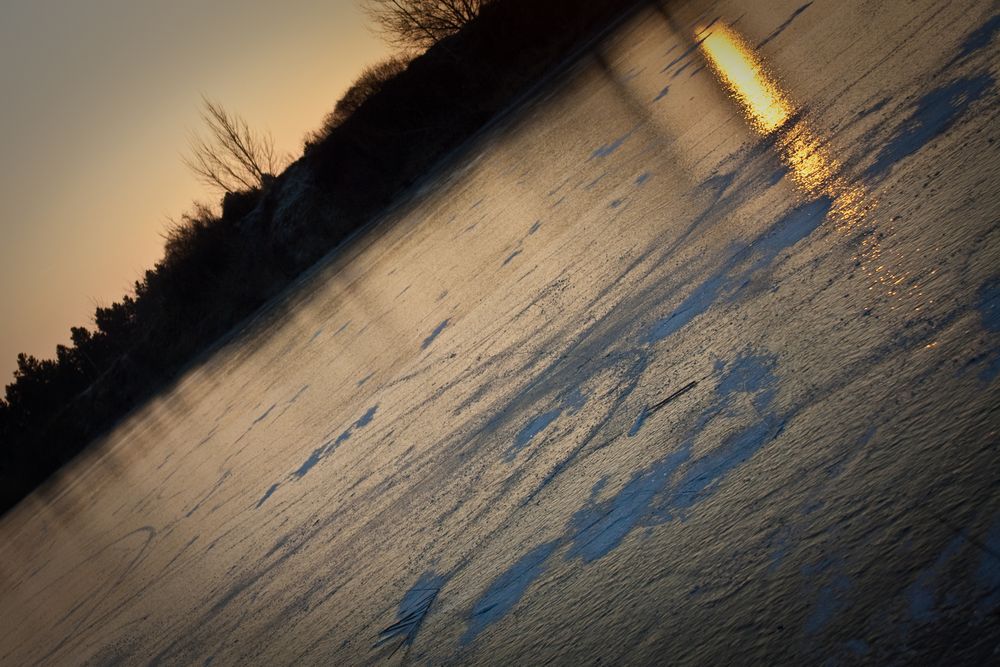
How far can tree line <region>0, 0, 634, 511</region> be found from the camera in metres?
31.5

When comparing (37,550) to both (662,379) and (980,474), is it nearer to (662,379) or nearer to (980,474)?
(662,379)

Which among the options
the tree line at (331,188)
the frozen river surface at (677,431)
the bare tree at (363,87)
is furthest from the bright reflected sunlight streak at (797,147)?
the bare tree at (363,87)

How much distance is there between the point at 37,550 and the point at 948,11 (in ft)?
55.0

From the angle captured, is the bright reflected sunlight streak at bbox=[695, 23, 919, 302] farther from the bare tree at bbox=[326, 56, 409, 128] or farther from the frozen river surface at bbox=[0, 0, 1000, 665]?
the bare tree at bbox=[326, 56, 409, 128]

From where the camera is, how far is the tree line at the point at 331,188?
3152cm

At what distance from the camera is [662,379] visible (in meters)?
4.11

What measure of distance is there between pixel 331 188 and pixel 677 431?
33.8 meters

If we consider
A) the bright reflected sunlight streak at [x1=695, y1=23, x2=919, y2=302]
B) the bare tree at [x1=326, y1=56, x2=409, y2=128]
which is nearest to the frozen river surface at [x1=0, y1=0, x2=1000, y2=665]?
the bright reflected sunlight streak at [x1=695, y1=23, x2=919, y2=302]

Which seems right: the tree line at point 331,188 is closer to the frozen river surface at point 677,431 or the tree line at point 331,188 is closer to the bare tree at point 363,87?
the bare tree at point 363,87

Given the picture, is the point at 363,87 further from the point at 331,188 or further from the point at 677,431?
the point at 677,431

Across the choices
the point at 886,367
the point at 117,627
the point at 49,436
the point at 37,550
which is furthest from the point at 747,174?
the point at 49,436

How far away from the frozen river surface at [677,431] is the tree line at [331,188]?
70.8ft

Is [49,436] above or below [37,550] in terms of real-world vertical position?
above

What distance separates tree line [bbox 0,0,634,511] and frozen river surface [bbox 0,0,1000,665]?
70.8 ft
